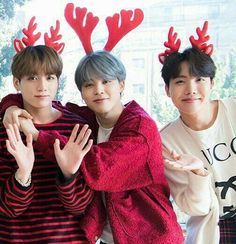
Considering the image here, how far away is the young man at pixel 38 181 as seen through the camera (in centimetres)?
113

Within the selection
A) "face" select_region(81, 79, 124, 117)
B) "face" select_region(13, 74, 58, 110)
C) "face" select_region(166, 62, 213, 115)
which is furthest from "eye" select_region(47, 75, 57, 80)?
"face" select_region(166, 62, 213, 115)

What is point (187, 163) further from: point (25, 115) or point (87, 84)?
point (25, 115)

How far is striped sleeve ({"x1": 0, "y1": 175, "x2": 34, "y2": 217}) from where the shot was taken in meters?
1.12

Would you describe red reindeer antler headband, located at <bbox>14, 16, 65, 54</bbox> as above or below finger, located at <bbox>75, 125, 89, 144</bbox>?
above

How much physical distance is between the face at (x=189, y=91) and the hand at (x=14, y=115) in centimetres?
53

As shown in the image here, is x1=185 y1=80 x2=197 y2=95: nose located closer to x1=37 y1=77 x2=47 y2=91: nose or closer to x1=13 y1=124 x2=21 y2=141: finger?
x1=37 y1=77 x2=47 y2=91: nose

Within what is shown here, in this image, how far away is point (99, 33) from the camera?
5.49 ft

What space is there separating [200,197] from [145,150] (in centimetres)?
26

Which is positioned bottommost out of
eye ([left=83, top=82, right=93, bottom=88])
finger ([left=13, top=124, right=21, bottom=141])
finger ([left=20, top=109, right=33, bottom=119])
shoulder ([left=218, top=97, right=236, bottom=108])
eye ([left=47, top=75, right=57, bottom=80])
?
finger ([left=13, top=124, right=21, bottom=141])

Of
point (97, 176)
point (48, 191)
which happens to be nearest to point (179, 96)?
point (97, 176)

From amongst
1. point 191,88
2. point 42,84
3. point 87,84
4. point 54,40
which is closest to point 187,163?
point 191,88

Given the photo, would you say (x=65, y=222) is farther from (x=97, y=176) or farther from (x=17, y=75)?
(x=17, y=75)

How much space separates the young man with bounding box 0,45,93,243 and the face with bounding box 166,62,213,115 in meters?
0.41

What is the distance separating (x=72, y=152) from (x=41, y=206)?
219 millimetres
